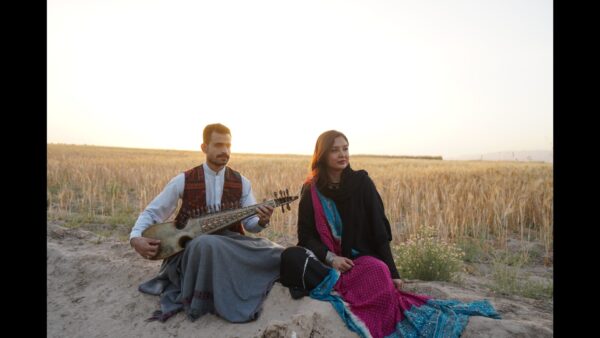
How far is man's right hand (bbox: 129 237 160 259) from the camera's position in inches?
132

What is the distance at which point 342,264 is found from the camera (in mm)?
3262

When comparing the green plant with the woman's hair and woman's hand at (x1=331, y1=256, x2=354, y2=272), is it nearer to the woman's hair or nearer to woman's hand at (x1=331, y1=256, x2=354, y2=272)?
woman's hand at (x1=331, y1=256, x2=354, y2=272)

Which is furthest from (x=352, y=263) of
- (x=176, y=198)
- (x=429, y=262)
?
(x=176, y=198)

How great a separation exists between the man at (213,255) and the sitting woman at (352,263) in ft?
0.94

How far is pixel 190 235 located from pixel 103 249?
2496 millimetres

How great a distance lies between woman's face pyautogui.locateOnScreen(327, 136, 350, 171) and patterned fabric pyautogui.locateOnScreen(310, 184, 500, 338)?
0.77 meters

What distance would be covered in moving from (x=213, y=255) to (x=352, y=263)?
110 centimetres

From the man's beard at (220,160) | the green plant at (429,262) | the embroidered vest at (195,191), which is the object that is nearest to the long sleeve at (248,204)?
the embroidered vest at (195,191)

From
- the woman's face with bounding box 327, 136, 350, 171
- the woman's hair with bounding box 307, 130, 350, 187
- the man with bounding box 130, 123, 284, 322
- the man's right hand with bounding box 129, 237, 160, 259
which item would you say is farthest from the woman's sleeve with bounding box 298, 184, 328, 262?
the man's right hand with bounding box 129, 237, 160, 259

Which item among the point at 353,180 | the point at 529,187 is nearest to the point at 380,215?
the point at 353,180

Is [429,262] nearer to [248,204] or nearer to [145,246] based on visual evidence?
[248,204]
